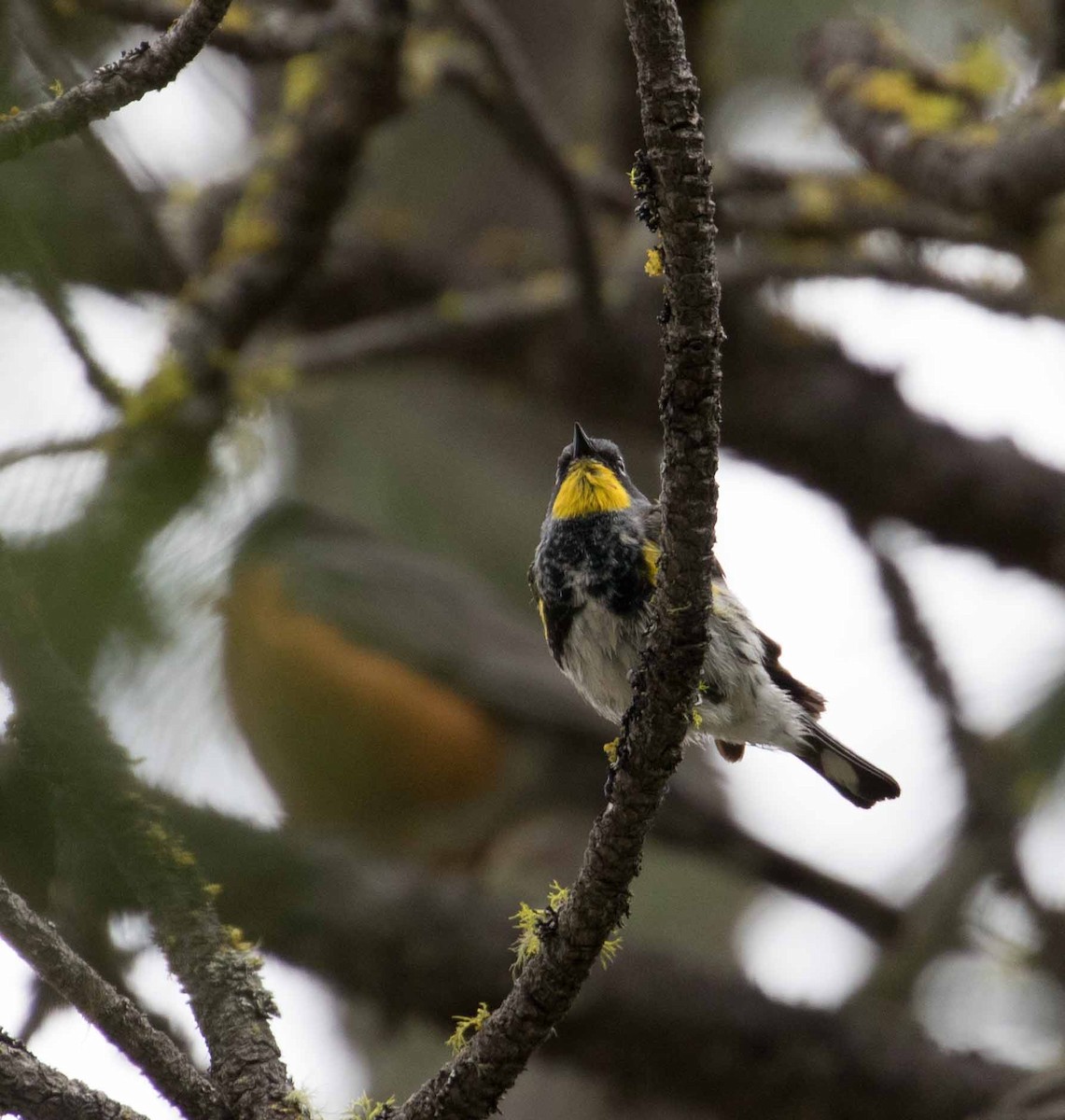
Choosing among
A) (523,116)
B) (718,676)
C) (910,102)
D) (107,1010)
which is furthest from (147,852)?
(910,102)

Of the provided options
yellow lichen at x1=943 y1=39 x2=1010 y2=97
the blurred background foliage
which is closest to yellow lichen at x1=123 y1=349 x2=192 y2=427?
the blurred background foliage

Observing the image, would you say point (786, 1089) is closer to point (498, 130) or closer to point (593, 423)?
point (593, 423)

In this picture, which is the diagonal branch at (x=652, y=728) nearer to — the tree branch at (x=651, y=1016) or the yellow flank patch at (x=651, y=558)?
the yellow flank patch at (x=651, y=558)

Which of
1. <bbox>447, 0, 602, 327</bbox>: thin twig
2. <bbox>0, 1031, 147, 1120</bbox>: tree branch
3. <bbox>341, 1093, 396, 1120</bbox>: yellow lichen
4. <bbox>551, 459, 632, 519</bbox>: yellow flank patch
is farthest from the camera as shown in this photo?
<bbox>447, 0, 602, 327</bbox>: thin twig

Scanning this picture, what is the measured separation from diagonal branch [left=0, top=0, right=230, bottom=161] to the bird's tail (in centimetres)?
299

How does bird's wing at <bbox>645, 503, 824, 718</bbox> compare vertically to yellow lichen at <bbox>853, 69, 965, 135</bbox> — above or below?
below

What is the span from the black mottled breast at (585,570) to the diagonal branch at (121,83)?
84.1 inches

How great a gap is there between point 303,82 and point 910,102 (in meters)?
2.53

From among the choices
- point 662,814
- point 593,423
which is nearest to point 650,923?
point 662,814

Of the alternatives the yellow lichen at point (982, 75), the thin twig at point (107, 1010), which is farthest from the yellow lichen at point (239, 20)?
the thin twig at point (107, 1010)

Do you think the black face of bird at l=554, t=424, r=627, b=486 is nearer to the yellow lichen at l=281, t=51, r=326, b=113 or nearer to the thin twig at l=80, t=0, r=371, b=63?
the thin twig at l=80, t=0, r=371, b=63

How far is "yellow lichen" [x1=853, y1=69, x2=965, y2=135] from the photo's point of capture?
5.23 m

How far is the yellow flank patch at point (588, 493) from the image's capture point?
415 centimetres

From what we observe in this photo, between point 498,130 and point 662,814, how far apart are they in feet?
10.3
